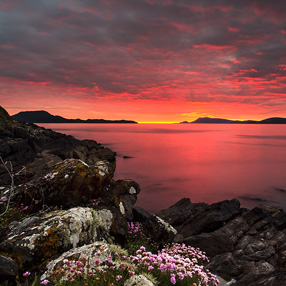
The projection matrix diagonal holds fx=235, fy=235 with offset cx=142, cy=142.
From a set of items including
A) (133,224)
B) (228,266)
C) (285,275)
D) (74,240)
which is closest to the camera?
(74,240)

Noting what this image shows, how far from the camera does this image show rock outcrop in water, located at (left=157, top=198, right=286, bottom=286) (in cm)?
1022

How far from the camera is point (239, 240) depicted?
1433 cm

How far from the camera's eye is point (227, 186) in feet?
Answer: 140

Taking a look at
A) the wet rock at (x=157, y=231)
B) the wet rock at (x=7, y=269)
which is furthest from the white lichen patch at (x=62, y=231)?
the wet rock at (x=157, y=231)

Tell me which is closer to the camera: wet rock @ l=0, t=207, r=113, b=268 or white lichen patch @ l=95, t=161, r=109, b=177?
wet rock @ l=0, t=207, r=113, b=268

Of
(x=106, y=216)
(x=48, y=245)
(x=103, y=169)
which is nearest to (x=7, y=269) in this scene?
(x=48, y=245)

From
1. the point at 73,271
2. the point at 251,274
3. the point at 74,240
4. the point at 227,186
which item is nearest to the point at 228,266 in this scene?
the point at 251,274

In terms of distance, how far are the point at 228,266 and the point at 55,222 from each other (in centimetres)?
826

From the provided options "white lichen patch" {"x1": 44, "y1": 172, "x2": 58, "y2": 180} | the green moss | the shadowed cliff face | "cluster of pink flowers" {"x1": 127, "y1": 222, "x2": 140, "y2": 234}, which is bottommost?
"cluster of pink flowers" {"x1": 127, "y1": 222, "x2": 140, "y2": 234}

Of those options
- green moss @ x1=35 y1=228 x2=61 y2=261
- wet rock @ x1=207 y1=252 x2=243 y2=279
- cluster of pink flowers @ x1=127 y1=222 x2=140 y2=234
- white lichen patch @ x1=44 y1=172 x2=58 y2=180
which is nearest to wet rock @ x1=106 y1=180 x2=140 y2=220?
cluster of pink flowers @ x1=127 y1=222 x2=140 y2=234

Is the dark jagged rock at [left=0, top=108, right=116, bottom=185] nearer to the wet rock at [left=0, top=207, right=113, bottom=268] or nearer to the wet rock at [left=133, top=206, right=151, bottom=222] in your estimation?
the wet rock at [left=133, top=206, right=151, bottom=222]

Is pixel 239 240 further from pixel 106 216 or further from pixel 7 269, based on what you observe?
pixel 7 269

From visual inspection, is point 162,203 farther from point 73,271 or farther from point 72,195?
point 73,271

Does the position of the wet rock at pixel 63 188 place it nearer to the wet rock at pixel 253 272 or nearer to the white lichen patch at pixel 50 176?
the white lichen patch at pixel 50 176
